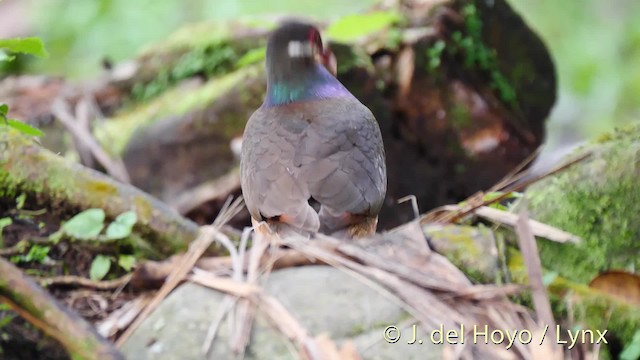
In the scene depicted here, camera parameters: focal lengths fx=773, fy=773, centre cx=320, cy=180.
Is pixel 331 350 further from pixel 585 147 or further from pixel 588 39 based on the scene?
pixel 588 39

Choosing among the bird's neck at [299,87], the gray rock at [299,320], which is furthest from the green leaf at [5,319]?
the bird's neck at [299,87]

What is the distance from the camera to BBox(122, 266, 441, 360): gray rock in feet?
6.31

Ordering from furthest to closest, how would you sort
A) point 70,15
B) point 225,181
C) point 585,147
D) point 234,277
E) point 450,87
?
1. point 70,15
2. point 450,87
3. point 225,181
4. point 585,147
5. point 234,277

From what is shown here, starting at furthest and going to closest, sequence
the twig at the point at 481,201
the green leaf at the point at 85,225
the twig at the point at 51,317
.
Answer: the green leaf at the point at 85,225, the twig at the point at 481,201, the twig at the point at 51,317

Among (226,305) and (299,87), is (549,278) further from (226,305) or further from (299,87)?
(299,87)

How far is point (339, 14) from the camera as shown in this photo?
8.40 metres

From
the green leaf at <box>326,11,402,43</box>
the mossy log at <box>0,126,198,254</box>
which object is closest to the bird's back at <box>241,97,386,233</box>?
the mossy log at <box>0,126,198,254</box>

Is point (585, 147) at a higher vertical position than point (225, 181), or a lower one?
higher

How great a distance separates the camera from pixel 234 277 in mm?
2107

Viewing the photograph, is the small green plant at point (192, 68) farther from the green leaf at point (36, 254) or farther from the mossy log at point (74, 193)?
the green leaf at point (36, 254)

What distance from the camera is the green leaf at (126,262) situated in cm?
250

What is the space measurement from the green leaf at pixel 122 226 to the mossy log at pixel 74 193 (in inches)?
2.7

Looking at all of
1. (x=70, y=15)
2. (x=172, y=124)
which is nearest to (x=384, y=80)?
(x=172, y=124)

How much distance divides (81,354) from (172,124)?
3380mm
